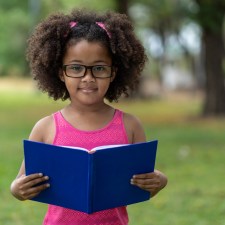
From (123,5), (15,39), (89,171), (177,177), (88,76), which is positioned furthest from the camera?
(15,39)

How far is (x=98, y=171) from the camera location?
96.7 inches

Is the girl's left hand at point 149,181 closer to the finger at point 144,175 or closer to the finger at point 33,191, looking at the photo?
the finger at point 144,175

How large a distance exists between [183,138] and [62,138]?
9157 mm

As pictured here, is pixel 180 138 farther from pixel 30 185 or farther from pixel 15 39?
pixel 15 39

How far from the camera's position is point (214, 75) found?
53.1 feet

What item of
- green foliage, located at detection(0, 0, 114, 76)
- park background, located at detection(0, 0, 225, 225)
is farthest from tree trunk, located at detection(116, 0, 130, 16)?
green foliage, located at detection(0, 0, 114, 76)

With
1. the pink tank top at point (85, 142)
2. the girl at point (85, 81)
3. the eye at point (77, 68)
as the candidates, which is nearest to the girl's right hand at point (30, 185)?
the girl at point (85, 81)

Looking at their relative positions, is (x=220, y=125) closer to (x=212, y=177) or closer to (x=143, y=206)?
(x=212, y=177)

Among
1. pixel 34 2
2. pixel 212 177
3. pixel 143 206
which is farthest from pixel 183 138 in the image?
pixel 34 2

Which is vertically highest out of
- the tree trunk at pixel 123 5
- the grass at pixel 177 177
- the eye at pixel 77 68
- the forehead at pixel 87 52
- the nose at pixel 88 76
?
the tree trunk at pixel 123 5

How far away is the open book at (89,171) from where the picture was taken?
2.45 m

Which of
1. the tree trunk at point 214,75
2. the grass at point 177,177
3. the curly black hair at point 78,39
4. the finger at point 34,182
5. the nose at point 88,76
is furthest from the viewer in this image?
the tree trunk at point 214,75

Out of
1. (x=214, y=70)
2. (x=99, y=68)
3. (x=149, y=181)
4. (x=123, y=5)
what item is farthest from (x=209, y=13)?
(x=149, y=181)

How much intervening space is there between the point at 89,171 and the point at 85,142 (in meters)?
0.26
